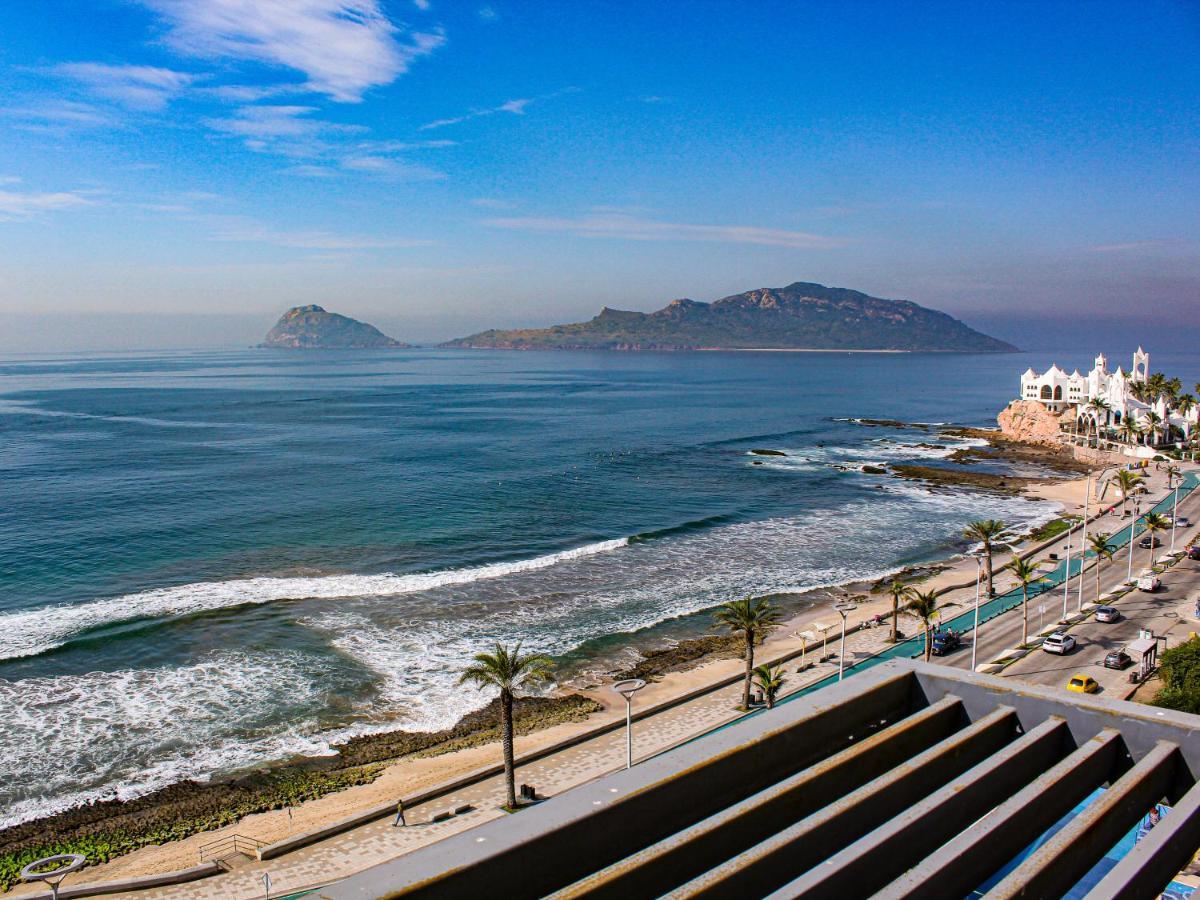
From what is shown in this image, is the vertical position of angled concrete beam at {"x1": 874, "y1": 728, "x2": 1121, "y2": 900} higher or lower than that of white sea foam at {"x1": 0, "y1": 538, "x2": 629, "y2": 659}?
higher

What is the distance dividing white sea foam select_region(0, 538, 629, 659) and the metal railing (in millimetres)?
21697

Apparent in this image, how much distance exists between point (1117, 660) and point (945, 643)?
730 cm

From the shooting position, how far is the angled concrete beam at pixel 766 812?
6.81 metres

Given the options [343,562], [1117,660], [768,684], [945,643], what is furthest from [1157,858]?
[343,562]

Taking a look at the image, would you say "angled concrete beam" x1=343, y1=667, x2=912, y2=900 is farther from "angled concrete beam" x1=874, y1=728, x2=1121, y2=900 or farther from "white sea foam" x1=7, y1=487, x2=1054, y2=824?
"white sea foam" x1=7, y1=487, x2=1054, y2=824

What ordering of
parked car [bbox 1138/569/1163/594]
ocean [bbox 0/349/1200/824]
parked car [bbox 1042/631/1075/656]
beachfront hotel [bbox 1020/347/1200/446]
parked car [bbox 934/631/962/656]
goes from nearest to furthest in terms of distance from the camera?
ocean [bbox 0/349/1200/824] → parked car [bbox 1042/631/1075/656] → parked car [bbox 934/631/962/656] → parked car [bbox 1138/569/1163/594] → beachfront hotel [bbox 1020/347/1200/446]

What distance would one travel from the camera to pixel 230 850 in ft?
84.5

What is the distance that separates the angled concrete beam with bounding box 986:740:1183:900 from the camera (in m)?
6.86

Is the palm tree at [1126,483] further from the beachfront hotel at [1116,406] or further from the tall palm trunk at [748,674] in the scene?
the tall palm trunk at [748,674]

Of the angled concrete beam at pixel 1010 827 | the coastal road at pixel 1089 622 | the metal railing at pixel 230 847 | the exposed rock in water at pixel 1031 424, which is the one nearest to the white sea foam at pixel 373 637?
the metal railing at pixel 230 847

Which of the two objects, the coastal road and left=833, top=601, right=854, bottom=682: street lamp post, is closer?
left=833, top=601, right=854, bottom=682: street lamp post

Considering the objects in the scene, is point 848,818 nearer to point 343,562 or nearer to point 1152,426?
point 343,562

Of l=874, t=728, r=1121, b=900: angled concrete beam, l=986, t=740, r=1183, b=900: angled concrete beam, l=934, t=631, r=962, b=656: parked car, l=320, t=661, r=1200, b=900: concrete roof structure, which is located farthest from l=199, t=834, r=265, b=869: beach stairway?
l=934, t=631, r=962, b=656: parked car

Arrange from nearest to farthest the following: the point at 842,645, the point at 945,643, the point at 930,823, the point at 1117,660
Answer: the point at 930,823 → the point at 842,645 → the point at 1117,660 → the point at 945,643
